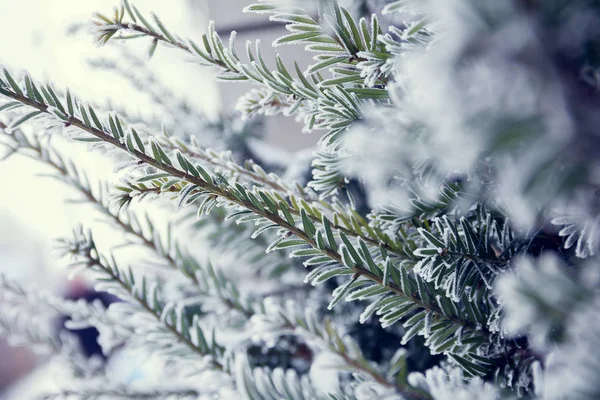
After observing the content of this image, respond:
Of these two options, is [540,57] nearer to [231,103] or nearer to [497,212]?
[497,212]

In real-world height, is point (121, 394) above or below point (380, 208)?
below

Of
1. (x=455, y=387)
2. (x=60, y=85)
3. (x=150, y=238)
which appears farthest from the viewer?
(x=60, y=85)

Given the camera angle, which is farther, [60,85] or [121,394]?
[60,85]

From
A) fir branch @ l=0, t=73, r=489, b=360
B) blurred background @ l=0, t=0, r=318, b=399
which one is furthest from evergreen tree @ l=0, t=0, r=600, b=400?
blurred background @ l=0, t=0, r=318, b=399

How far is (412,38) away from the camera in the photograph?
186mm

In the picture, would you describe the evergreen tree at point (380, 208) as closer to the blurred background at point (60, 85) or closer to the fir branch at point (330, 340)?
the fir branch at point (330, 340)

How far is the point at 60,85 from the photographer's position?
691 millimetres

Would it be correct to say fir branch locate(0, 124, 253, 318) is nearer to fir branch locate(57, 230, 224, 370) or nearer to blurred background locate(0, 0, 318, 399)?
fir branch locate(57, 230, 224, 370)

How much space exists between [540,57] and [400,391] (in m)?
0.17

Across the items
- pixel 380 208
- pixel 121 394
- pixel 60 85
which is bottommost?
pixel 121 394

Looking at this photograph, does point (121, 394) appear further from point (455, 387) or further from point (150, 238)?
point (455, 387)

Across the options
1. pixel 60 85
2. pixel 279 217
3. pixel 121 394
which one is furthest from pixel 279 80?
pixel 60 85

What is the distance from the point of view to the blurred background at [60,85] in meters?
0.70

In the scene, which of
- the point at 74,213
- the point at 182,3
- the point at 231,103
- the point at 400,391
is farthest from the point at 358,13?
the point at 74,213
